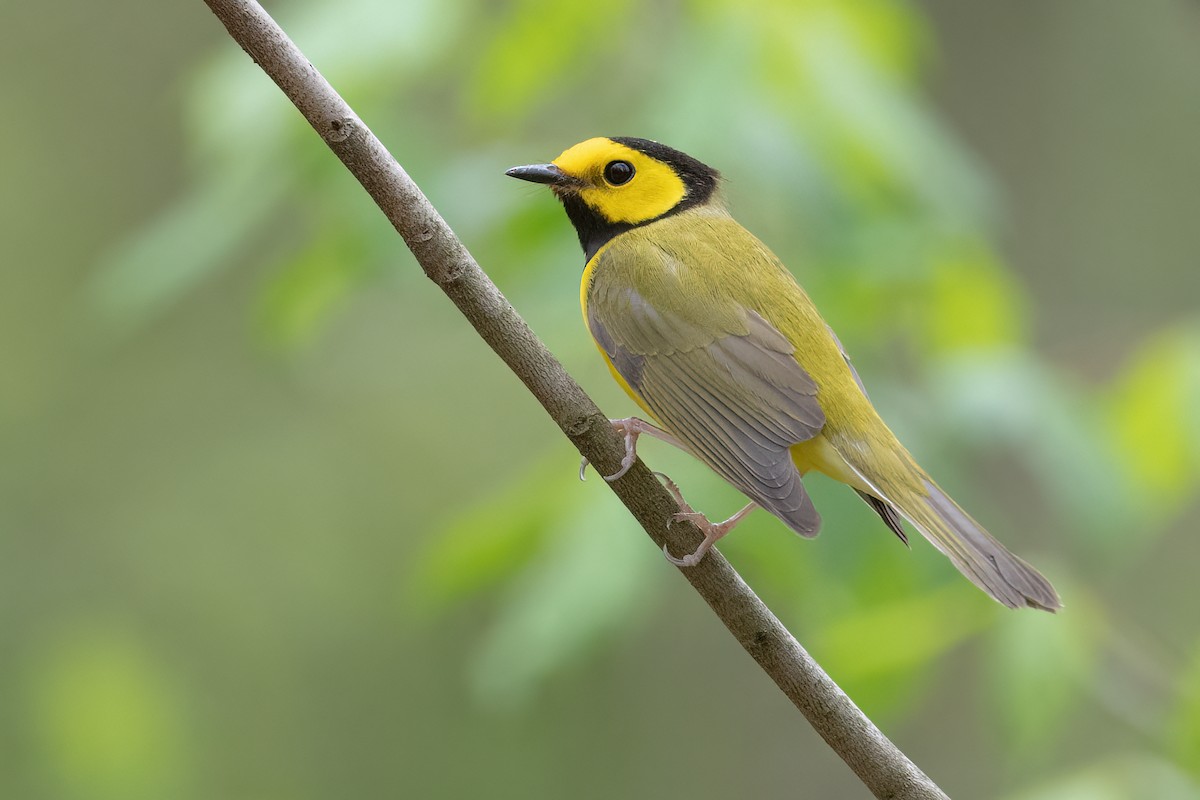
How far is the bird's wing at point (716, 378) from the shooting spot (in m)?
3.29

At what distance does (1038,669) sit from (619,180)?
1.70 m

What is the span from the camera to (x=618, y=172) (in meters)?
3.85

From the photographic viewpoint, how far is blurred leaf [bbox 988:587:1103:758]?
3.41 m

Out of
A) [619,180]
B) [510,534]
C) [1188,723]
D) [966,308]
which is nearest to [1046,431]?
[966,308]

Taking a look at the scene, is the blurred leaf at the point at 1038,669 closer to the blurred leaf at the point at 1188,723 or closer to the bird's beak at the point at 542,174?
the blurred leaf at the point at 1188,723

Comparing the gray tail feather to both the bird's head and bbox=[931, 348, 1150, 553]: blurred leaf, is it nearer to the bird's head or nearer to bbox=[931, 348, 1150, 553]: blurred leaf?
bbox=[931, 348, 1150, 553]: blurred leaf

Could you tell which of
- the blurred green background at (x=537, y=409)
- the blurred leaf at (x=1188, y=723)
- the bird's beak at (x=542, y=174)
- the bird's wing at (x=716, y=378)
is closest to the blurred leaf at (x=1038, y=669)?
the blurred green background at (x=537, y=409)

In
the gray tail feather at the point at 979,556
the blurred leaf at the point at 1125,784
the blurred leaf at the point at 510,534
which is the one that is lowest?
the blurred leaf at the point at 1125,784

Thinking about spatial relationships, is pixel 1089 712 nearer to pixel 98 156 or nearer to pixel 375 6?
pixel 375 6

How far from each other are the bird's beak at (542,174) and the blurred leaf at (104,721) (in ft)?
12.2

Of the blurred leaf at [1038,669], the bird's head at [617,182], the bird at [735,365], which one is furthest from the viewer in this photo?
the bird's head at [617,182]

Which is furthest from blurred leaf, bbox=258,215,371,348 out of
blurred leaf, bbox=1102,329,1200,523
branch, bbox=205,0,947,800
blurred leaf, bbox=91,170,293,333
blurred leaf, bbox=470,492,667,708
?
blurred leaf, bbox=1102,329,1200,523

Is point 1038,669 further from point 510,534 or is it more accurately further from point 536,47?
point 536,47

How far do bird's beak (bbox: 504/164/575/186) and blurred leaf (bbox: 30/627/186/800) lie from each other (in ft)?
12.2
